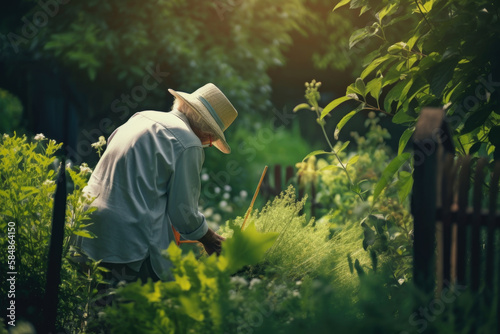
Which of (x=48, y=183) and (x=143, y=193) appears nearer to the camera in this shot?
(x=48, y=183)

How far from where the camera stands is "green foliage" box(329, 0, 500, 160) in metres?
2.53

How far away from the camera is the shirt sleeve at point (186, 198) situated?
2916 mm

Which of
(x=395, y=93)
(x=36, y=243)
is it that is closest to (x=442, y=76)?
(x=395, y=93)

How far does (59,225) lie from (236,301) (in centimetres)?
84

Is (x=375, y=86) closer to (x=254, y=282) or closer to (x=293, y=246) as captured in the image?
(x=293, y=246)

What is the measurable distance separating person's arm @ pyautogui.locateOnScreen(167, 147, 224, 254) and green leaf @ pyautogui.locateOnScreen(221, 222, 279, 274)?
72cm

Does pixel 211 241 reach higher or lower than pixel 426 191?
lower

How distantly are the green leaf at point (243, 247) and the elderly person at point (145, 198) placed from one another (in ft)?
2.40

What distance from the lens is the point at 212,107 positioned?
10.8ft

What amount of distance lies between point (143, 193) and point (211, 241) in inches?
16.6

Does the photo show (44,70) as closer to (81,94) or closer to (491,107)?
(81,94)

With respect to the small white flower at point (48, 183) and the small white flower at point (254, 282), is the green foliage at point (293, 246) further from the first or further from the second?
the small white flower at point (48, 183)

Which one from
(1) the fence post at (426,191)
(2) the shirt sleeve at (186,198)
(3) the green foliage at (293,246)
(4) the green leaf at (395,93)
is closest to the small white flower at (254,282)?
(3) the green foliage at (293,246)

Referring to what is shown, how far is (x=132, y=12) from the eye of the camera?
8469 mm
